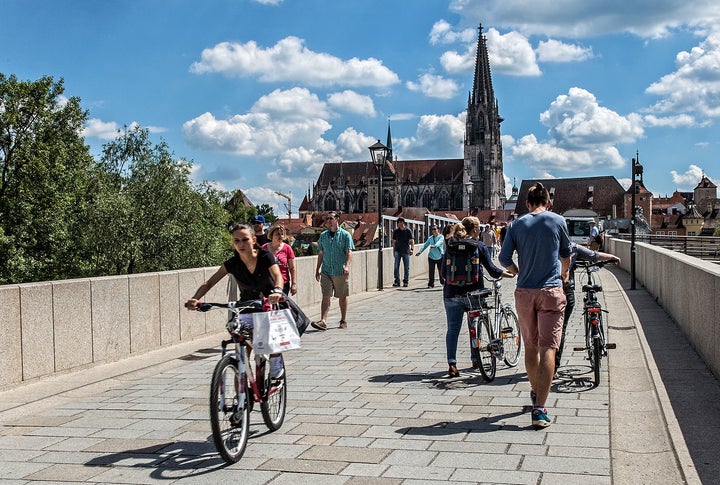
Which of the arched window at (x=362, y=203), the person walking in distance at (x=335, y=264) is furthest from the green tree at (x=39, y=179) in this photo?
the arched window at (x=362, y=203)

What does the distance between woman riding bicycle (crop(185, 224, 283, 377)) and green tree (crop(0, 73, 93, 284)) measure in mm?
31385

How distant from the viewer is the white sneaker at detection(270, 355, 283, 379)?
589 centimetres

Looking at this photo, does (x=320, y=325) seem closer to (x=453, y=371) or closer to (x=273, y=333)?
(x=453, y=371)

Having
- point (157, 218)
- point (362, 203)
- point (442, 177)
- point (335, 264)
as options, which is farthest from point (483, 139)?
point (335, 264)

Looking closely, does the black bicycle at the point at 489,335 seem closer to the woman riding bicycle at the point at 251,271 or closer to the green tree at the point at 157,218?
the woman riding bicycle at the point at 251,271

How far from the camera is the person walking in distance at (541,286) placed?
236 inches

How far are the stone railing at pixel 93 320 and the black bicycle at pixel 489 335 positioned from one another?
333 cm

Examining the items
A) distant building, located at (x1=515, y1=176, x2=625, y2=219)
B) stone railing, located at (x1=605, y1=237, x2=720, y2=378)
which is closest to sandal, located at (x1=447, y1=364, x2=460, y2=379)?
stone railing, located at (x1=605, y1=237, x2=720, y2=378)

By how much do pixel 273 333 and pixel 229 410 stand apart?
0.63 meters

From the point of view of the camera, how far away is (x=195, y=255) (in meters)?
43.3

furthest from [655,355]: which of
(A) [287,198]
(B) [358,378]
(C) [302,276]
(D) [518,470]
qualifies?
(A) [287,198]

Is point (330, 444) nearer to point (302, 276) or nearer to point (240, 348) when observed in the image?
point (240, 348)

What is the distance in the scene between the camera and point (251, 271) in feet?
19.6

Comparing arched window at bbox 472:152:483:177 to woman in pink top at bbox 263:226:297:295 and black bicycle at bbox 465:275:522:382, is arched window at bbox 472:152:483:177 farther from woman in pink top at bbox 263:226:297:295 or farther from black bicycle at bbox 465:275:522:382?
black bicycle at bbox 465:275:522:382
